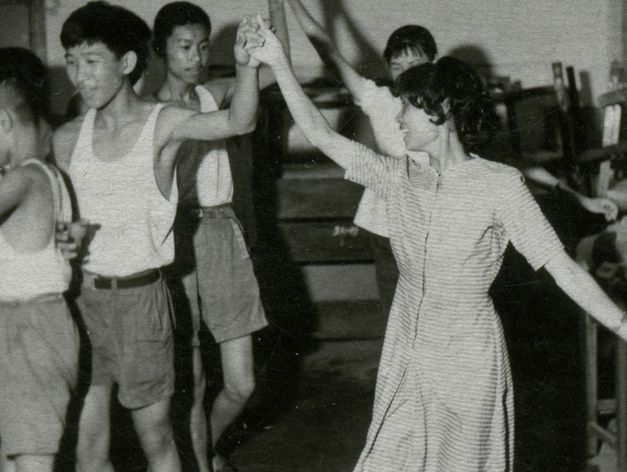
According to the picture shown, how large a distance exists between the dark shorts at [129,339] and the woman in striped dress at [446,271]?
0.81 meters

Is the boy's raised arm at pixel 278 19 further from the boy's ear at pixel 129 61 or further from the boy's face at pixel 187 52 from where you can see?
the boy's face at pixel 187 52

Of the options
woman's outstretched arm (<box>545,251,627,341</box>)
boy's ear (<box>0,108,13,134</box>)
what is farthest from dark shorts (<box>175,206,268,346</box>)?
woman's outstretched arm (<box>545,251,627,341</box>)

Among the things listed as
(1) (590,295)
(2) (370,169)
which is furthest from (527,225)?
(2) (370,169)

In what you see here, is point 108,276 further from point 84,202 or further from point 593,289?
point 593,289

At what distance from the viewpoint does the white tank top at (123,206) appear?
9.31 ft

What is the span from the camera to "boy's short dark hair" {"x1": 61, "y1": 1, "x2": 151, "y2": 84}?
2893mm

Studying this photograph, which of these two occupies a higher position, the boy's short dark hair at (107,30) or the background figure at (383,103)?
the boy's short dark hair at (107,30)

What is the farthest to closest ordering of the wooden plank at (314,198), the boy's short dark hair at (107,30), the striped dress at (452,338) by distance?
the wooden plank at (314,198) < the boy's short dark hair at (107,30) < the striped dress at (452,338)

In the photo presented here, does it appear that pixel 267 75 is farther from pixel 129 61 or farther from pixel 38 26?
pixel 129 61

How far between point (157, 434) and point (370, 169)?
47.9 inches

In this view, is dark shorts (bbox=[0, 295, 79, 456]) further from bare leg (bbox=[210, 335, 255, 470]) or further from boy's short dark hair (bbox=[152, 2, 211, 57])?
boy's short dark hair (bbox=[152, 2, 211, 57])

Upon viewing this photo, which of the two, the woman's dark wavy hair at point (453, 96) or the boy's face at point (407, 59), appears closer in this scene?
the woman's dark wavy hair at point (453, 96)

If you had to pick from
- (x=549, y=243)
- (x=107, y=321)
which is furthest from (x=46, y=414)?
(x=549, y=243)

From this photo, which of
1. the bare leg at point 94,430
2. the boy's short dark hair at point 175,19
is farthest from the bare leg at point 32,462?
the boy's short dark hair at point 175,19
